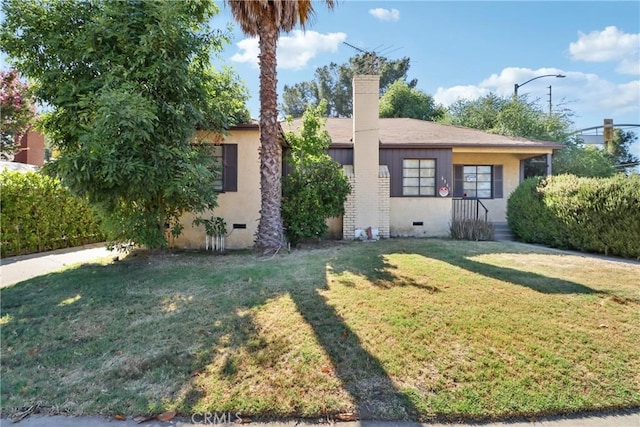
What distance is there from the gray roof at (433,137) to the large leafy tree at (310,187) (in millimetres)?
1630

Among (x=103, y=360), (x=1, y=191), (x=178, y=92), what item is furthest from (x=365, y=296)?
(x=1, y=191)

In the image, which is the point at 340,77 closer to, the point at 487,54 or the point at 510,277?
the point at 487,54

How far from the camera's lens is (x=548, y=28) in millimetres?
12477

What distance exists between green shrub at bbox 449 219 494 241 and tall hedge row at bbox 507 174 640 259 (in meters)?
1.19

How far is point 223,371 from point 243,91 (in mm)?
8123

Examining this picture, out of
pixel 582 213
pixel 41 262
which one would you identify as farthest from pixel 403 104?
pixel 41 262

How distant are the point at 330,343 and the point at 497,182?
13206mm

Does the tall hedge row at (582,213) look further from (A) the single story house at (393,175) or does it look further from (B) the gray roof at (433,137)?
(B) the gray roof at (433,137)

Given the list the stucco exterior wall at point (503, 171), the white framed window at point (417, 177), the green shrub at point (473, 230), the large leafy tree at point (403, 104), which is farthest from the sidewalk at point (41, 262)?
the large leafy tree at point (403, 104)

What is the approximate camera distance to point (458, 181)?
1452cm

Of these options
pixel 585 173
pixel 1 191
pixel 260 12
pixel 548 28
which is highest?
pixel 548 28

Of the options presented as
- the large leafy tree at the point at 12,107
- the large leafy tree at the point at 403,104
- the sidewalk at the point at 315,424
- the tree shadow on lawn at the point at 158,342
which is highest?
the large leafy tree at the point at 403,104

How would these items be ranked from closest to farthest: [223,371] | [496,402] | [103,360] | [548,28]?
[496,402] → [223,371] → [103,360] → [548,28]

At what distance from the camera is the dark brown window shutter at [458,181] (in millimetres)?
14453
